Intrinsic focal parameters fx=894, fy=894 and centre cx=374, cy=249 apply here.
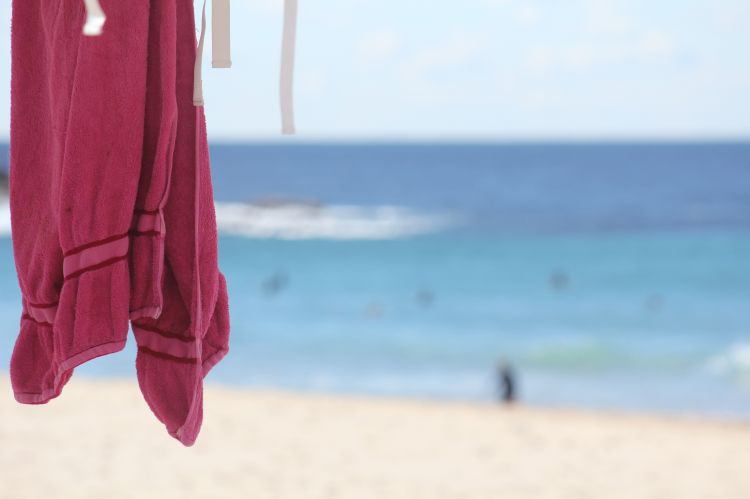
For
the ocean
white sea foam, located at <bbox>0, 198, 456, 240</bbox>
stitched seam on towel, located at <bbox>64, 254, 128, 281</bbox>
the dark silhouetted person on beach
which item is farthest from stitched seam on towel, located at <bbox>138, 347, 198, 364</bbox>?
white sea foam, located at <bbox>0, 198, 456, 240</bbox>

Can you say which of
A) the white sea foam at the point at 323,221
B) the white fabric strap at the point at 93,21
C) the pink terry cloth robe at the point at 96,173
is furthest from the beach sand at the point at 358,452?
the white sea foam at the point at 323,221

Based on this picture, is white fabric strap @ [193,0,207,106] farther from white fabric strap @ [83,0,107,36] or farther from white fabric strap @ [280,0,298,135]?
white fabric strap @ [83,0,107,36]

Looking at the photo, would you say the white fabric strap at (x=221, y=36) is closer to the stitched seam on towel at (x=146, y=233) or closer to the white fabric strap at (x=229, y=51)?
the white fabric strap at (x=229, y=51)

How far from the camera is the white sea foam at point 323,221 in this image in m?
17.4

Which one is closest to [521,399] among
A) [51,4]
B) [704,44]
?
[51,4]

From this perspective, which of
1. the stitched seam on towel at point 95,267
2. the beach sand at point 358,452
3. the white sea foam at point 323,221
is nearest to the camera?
the stitched seam on towel at point 95,267

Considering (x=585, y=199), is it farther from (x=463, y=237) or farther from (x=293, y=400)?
(x=293, y=400)

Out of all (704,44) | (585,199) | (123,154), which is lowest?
(585,199)

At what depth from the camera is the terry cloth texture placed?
0.81 m

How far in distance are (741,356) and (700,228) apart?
9.67 metres

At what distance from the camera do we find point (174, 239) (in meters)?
0.86

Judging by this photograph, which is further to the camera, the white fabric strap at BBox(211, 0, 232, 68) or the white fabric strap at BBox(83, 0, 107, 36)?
the white fabric strap at BBox(211, 0, 232, 68)

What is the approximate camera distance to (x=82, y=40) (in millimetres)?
806

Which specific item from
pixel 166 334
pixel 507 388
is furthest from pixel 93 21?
pixel 507 388
